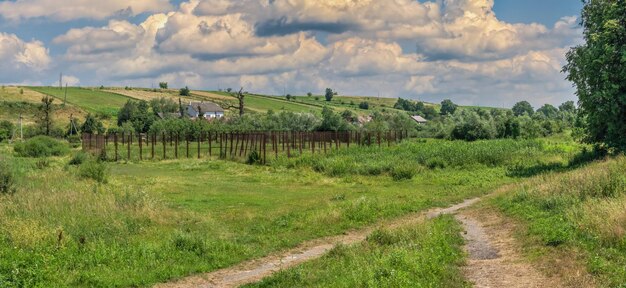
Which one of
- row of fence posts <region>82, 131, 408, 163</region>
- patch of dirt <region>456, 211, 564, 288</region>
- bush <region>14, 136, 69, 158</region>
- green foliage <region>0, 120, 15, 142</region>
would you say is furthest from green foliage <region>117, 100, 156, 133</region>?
patch of dirt <region>456, 211, 564, 288</region>

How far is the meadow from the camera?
1131 centimetres

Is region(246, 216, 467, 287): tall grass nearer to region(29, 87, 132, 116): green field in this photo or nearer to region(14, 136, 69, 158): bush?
region(14, 136, 69, 158): bush

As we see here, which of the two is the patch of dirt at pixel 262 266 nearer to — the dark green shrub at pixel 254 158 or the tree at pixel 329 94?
the dark green shrub at pixel 254 158

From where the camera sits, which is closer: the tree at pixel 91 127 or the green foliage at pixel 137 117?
the tree at pixel 91 127

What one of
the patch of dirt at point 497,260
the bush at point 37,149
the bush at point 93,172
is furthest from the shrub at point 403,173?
the bush at point 37,149

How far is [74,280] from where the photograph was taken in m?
10.6

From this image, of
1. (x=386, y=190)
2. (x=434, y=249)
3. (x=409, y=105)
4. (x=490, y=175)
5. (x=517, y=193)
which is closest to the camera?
(x=434, y=249)

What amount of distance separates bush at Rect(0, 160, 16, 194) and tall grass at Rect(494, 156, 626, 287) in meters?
15.8

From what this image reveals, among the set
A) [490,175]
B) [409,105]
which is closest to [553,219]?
[490,175]

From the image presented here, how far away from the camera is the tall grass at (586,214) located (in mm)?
9930

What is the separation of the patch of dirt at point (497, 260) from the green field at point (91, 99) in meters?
109

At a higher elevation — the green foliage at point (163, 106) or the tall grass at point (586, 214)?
the green foliage at point (163, 106)

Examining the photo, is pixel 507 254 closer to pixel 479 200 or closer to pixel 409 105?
pixel 479 200

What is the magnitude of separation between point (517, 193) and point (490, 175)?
38.9ft
